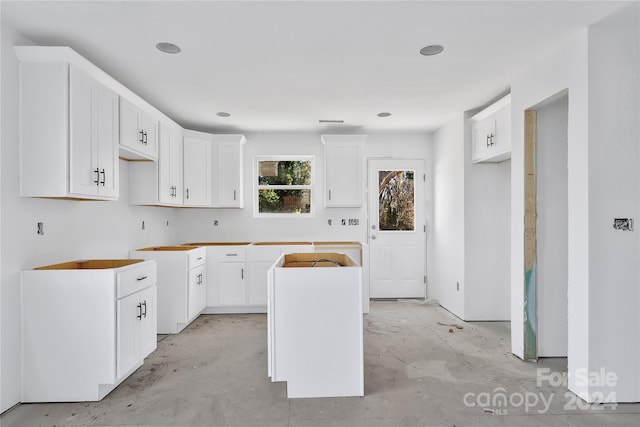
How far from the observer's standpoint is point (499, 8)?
224 centimetres

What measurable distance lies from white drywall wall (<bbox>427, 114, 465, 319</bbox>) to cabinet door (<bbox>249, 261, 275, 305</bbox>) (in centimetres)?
237

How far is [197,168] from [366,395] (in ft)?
11.6

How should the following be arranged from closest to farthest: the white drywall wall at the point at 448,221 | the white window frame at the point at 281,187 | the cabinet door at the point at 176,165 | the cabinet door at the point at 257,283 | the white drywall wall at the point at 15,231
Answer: the white drywall wall at the point at 15,231, the cabinet door at the point at 176,165, the white drywall wall at the point at 448,221, the cabinet door at the point at 257,283, the white window frame at the point at 281,187

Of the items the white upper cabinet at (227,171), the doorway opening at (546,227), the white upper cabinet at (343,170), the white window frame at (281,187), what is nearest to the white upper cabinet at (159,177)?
the white upper cabinet at (227,171)

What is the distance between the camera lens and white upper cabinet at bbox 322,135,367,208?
5191mm

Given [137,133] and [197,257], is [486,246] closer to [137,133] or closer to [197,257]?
[197,257]

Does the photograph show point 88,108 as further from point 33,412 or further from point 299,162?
point 299,162

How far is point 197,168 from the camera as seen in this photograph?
486 centimetres

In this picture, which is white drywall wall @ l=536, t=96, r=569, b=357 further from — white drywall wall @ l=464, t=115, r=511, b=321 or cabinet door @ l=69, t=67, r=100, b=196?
cabinet door @ l=69, t=67, r=100, b=196

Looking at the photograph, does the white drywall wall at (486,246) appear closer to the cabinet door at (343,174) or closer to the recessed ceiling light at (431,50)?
the cabinet door at (343,174)

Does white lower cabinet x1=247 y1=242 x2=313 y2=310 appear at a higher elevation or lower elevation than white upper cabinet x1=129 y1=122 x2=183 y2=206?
lower

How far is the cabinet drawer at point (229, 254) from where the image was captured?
15.5 ft

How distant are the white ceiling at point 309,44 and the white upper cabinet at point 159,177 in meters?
0.42

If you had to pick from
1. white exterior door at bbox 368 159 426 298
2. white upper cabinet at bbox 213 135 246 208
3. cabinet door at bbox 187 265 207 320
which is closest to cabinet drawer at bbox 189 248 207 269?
cabinet door at bbox 187 265 207 320
